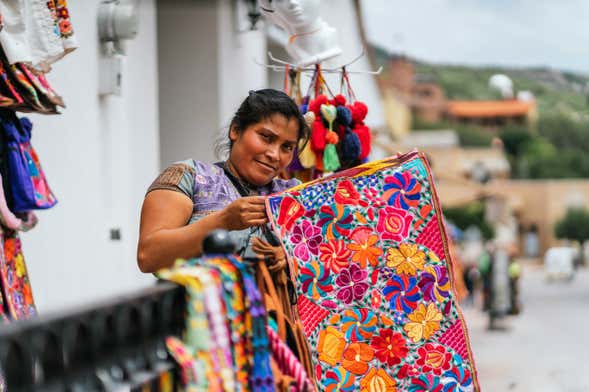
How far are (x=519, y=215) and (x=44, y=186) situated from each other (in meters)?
69.0

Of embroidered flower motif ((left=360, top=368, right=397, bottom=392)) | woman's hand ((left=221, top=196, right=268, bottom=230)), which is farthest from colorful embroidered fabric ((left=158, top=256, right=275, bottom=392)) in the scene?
embroidered flower motif ((left=360, top=368, right=397, bottom=392))

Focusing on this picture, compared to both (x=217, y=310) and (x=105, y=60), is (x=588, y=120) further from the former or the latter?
(x=217, y=310)

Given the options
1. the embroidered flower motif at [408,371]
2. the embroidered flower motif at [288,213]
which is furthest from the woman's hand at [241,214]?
Result: the embroidered flower motif at [408,371]

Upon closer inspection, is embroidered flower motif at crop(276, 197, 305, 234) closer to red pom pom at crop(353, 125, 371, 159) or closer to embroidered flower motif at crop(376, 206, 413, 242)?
embroidered flower motif at crop(376, 206, 413, 242)

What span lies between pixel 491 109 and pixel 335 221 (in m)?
107

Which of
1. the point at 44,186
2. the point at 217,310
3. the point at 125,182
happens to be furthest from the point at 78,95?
the point at 217,310

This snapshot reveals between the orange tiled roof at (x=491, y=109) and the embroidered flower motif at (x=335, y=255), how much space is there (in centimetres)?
10640

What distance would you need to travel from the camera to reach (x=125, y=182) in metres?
6.07

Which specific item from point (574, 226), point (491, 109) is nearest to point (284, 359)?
point (574, 226)

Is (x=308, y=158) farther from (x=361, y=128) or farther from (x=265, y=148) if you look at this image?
(x=265, y=148)

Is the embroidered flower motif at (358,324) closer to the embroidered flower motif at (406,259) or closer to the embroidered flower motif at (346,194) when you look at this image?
the embroidered flower motif at (406,259)

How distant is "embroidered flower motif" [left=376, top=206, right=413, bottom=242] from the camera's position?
7.95ft

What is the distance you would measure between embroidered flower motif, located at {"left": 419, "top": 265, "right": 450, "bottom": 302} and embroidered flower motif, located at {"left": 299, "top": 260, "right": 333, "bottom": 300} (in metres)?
0.26

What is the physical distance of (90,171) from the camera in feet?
17.7
